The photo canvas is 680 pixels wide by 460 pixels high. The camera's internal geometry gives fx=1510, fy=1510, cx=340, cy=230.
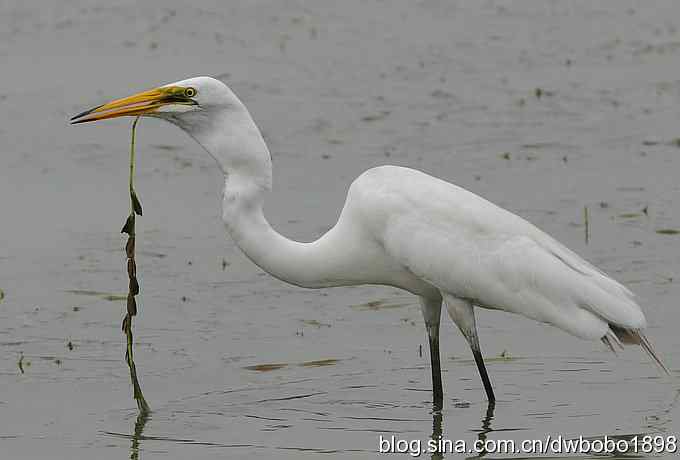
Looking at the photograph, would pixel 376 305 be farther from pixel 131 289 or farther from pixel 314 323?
pixel 131 289

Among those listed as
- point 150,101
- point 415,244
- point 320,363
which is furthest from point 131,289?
point 320,363

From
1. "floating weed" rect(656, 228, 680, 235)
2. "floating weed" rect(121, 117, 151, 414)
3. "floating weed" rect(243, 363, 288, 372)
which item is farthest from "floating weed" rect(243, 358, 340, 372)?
"floating weed" rect(656, 228, 680, 235)

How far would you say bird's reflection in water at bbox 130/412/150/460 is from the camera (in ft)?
21.7

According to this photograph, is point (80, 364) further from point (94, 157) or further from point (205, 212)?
point (94, 157)

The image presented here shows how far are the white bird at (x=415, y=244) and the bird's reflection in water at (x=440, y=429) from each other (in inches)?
3.2

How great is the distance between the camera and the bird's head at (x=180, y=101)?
22.4 ft

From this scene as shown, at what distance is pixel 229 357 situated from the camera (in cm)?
817

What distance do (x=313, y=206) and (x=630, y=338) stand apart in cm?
404

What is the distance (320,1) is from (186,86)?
10403 millimetres

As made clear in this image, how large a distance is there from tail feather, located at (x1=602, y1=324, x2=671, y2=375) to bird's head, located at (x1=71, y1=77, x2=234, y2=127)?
2065 millimetres

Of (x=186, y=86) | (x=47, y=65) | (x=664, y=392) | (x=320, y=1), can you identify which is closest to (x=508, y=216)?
(x=664, y=392)

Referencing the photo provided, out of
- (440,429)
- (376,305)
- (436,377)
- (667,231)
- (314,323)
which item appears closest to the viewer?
(440,429)

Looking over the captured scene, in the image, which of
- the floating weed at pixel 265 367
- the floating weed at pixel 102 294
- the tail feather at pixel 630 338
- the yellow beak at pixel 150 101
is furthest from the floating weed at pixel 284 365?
the yellow beak at pixel 150 101

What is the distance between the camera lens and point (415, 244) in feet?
23.1
